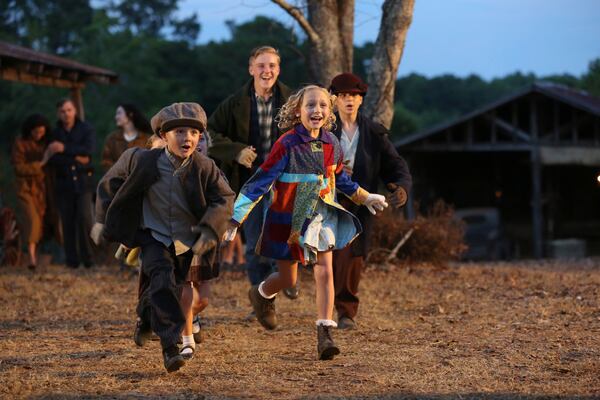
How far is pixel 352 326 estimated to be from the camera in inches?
326

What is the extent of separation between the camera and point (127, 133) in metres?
11.9

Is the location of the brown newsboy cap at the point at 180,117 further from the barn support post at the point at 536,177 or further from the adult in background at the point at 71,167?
the barn support post at the point at 536,177

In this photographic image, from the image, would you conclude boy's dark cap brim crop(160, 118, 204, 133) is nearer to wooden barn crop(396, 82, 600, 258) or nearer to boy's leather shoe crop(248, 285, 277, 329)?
boy's leather shoe crop(248, 285, 277, 329)

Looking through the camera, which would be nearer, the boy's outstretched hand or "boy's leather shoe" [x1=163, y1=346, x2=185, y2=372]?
"boy's leather shoe" [x1=163, y1=346, x2=185, y2=372]

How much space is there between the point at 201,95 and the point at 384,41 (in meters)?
31.4

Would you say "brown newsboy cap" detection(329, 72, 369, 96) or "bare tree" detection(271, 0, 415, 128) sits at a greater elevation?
A: "bare tree" detection(271, 0, 415, 128)

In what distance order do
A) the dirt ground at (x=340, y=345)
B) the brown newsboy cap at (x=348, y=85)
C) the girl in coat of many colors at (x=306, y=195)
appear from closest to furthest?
the dirt ground at (x=340, y=345)
the girl in coat of many colors at (x=306, y=195)
the brown newsboy cap at (x=348, y=85)

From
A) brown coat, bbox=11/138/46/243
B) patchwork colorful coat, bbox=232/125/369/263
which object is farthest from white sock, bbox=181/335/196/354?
brown coat, bbox=11/138/46/243

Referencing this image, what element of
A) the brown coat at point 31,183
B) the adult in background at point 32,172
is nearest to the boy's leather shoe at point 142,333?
the adult in background at point 32,172

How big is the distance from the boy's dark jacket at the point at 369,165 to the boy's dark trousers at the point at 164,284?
2051mm


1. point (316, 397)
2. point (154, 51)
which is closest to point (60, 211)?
point (316, 397)

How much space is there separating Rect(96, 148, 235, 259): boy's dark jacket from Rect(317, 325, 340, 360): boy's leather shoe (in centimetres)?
95

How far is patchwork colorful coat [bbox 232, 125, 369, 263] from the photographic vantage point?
23.0 ft

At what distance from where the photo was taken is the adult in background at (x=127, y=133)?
11.7m
